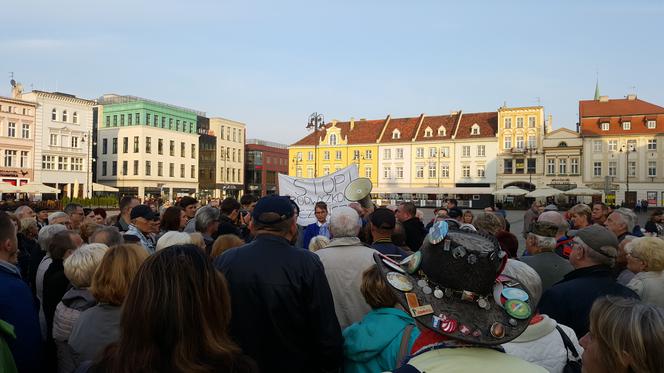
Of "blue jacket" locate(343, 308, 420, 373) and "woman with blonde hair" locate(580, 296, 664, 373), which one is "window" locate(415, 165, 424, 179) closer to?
"blue jacket" locate(343, 308, 420, 373)

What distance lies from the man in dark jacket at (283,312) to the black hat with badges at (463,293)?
4.62 ft

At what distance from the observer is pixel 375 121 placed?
74000mm

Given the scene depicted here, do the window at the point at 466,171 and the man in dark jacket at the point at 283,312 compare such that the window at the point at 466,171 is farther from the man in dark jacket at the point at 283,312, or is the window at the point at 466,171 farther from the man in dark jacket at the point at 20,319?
the man in dark jacket at the point at 20,319

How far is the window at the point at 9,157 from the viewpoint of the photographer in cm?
5097

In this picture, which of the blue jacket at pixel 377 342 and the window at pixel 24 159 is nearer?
the blue jacket at pixel 377 342

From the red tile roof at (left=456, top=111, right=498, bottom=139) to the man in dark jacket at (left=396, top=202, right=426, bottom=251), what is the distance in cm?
5913

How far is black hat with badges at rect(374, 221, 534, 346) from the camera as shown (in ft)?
5.76

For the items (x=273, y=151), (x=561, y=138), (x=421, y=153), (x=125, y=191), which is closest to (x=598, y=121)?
(x=561, y=138)

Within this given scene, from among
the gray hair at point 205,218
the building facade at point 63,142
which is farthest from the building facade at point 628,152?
the gray hair at point 205,218

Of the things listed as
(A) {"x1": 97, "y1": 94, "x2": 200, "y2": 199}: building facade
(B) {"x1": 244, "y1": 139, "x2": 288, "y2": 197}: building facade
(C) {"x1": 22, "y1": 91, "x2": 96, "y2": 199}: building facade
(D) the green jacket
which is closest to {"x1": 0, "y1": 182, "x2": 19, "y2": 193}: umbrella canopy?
(C) {"x1": 22, "y1": 91, "x2": 96, "y2": 199}: building facade

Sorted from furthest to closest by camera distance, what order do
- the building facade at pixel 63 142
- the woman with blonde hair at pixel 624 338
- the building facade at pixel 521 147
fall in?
the building facade at pixel 521 147, the building facade at pixel 63 142, the woman with blonde hair at pixel 624 338

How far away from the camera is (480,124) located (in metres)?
66.4

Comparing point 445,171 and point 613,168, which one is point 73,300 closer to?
point 445,171

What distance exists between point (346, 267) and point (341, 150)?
68.1 meters
